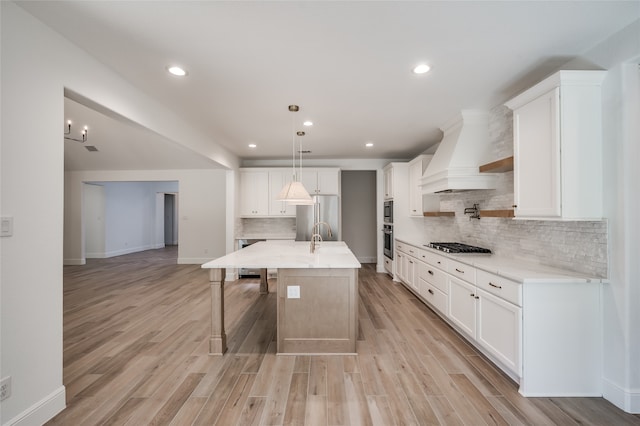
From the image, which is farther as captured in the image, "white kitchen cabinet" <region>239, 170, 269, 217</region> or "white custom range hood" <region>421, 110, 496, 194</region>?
"white kitchen cabinet" <region>239, 170, 269, 217</region>

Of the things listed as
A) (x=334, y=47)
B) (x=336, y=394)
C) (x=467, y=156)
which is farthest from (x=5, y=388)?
(x=467, y=156)

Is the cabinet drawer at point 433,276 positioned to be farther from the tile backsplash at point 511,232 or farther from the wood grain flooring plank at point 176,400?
the wood grain flooring plank at point 176,400

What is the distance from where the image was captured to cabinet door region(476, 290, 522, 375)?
2.10 metres

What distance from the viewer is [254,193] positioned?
6066 mm

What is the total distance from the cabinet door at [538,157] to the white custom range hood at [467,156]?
82 cm

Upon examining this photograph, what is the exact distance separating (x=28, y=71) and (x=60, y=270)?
126 centimetres

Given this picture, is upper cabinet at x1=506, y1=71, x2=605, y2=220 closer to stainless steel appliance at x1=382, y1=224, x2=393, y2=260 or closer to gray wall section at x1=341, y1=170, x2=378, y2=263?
stainless steel appliance at x1=382, y1=224, x2=393, y2=260

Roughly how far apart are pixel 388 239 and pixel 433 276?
220cm

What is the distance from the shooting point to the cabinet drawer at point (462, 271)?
2.68m

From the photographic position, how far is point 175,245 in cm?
1157

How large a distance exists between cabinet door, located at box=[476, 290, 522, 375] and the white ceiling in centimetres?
196

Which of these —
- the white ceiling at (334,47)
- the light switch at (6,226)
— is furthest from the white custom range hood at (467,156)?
the light switch at (6,226)

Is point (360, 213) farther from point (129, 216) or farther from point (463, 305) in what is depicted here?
point (129, 216)

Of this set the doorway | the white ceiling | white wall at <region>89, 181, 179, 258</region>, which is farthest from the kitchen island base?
the doorway
